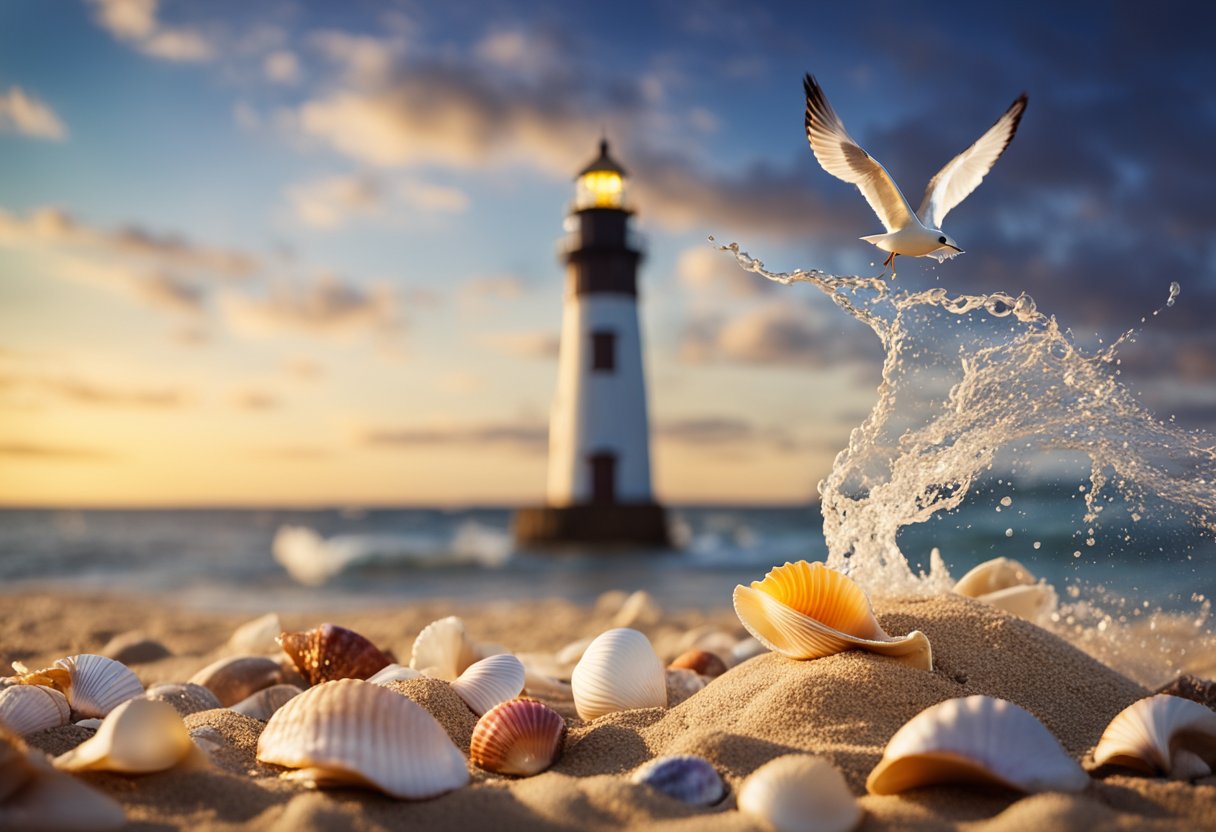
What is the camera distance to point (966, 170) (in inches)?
158

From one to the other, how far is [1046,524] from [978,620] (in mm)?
13605

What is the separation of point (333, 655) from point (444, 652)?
19.9 inches

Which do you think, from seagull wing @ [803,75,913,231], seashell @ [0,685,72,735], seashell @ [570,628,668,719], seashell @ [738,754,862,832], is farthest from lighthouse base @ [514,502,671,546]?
seashell @ [738,754,862,832]

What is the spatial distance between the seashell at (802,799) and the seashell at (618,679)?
1.14 metres

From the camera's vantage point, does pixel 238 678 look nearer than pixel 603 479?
Yes

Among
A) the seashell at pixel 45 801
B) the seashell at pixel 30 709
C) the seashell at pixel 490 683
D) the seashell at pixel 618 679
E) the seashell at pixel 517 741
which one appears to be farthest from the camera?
the seashell at pixel 618 679

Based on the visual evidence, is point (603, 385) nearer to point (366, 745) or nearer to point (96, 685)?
point (96, 685)

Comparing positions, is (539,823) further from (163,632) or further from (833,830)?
(163,632)

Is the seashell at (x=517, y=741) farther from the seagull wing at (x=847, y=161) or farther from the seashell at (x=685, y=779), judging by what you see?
the seagull wing at (x=847, y=161)

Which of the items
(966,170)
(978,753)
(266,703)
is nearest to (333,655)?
(266,703)

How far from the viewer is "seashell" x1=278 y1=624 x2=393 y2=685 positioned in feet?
12.0

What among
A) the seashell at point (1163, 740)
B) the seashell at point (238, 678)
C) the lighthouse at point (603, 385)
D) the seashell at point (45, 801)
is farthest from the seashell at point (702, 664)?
the lighthouse at point (603, 385)

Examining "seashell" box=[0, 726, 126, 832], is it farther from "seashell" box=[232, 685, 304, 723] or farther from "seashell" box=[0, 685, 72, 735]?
"seashell" box=[232, 685, 304, 723]

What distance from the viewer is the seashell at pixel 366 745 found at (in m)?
2.17
